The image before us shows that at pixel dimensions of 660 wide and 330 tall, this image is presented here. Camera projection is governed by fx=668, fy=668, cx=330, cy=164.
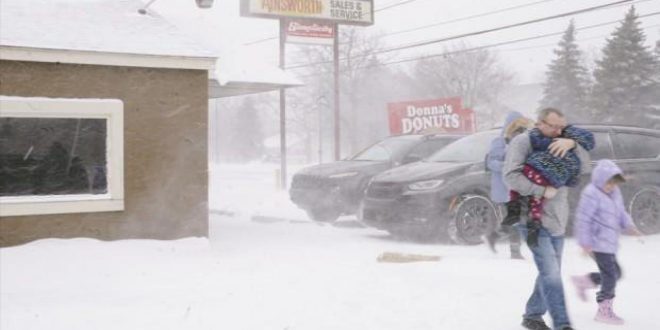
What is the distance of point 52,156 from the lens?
291 inches

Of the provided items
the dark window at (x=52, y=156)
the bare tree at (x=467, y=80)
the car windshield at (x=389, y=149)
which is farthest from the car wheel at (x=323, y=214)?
the bare tree at (x=467, y=80)

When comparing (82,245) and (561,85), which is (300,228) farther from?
(561,85)

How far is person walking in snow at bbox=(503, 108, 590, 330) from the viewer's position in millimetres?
4660

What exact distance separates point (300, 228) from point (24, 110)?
501cm

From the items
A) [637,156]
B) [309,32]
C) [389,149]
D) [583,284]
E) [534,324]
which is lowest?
[534,324]

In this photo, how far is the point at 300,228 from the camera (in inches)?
432

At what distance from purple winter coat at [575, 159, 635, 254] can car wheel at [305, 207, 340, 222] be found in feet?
22.2

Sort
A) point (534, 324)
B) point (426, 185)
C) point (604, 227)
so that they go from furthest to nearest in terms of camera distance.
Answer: point (426, 185) → point (604, 227) → point (534, 324)

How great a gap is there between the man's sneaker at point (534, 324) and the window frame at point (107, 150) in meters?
4.69

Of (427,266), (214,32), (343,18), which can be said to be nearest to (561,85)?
(343,18)

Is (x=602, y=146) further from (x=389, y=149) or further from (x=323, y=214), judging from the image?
(x=323, y=214)

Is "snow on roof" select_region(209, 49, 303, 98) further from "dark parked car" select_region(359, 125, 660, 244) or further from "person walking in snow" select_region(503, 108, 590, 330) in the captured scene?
"person walking in snow" select_region(503, 108, 590, 330)

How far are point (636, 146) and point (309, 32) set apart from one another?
1338cm

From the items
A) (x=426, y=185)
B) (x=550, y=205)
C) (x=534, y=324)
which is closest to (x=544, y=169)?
(x=550, y=205)
